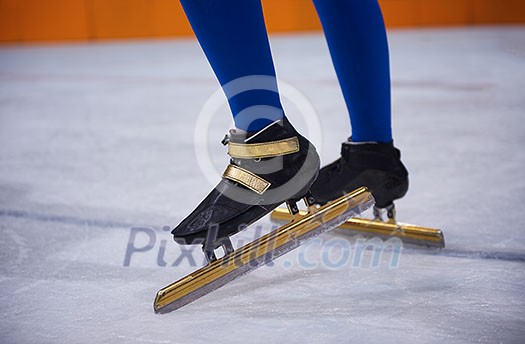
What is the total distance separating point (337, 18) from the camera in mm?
970

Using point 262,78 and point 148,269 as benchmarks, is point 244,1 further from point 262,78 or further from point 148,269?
point 148,269

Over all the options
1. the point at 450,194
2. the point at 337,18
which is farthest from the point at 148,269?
the point at 450,194

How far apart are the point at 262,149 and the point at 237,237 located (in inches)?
10.7

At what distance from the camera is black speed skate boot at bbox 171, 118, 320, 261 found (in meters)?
0.78

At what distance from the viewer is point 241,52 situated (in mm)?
799

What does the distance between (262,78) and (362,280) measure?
0.86ft

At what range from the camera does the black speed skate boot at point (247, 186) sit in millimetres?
778

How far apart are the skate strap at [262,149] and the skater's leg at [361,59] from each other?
0.21 meters

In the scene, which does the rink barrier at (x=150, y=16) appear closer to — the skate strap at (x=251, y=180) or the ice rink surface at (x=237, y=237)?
the ice rink surface at (x=237, y=237)

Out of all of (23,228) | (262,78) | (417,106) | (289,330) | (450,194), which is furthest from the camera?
(417,106)

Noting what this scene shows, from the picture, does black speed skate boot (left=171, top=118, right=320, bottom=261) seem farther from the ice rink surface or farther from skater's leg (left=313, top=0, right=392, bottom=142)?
skater's leg (left=313, top=0, right=392, bottom=142)

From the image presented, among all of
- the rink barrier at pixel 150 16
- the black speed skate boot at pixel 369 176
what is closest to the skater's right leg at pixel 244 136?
the black speed skate boot at pixel 369 176

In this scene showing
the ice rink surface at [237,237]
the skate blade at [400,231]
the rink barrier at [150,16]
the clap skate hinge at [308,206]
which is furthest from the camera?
the rink barrier at [150,16]

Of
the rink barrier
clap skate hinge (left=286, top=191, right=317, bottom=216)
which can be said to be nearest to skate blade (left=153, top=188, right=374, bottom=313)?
clap skate hinge (left=286, top=191, right=317, bottom=216)
